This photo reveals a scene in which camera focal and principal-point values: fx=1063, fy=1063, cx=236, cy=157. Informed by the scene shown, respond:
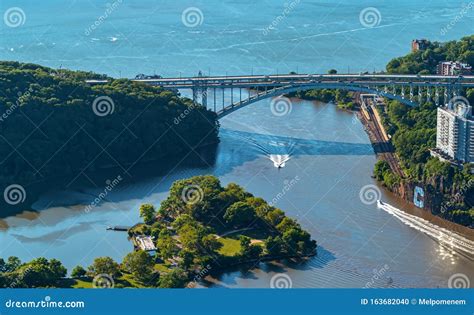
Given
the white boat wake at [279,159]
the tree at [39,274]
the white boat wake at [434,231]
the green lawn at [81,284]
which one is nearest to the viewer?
the tree at [39,274]

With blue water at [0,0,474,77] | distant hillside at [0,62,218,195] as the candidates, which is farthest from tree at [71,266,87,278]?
blue water at [0,0,474,77]

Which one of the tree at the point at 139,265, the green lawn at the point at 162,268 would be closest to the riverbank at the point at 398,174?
the green lawn at the point at 162,268

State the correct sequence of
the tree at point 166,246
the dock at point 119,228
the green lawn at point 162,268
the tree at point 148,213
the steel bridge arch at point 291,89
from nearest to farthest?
the green lawn at point 162,268
the tree at point 166,246
the dock at point 119,228
the tree at point 148,213
the steel bridge arch at point 291,89

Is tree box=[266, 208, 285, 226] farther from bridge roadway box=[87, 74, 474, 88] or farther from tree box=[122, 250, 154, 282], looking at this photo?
bridge roadway box=[87, 74, 474, 88]

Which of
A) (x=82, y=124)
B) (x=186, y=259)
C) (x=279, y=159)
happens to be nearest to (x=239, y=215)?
(x=186, y=259)

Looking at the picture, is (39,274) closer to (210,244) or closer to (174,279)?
(174,279)

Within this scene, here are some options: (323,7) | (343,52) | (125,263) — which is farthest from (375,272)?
(323,7)

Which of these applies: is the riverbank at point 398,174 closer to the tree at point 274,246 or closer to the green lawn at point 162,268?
the tree at point 274,246
